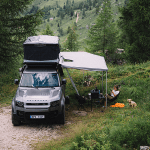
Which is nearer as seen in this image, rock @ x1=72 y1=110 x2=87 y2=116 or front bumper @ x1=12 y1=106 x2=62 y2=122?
front bumper @ x1=12 y1=106 x2=62 y2=122

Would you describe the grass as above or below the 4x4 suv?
below

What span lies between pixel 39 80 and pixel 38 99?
1.37m

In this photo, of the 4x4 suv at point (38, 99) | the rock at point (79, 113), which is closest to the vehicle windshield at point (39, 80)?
the 4x4 suv at point (38, 99)

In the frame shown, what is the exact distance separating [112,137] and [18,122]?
436cm

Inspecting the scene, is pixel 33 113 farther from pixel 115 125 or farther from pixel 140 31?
pixel 140 31

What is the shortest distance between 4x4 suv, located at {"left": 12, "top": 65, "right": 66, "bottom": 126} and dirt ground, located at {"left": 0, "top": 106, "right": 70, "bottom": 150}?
0.42 meters

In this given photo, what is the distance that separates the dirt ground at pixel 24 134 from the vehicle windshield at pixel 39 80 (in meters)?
1.96

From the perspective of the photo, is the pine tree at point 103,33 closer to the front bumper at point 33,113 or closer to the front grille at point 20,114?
the front bumper at point 33,113

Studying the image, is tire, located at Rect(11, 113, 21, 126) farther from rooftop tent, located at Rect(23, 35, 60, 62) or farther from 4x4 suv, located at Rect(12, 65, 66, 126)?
rooftop tent, located at Rect(23, 35, 60, 62)

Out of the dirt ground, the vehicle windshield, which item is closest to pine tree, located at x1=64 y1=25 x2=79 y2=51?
the vehicle windshield

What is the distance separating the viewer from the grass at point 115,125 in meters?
5.18

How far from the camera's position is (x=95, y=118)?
860 cm

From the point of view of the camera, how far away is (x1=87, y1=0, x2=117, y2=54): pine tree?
81.4 feet

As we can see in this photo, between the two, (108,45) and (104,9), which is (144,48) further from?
(104,9)
